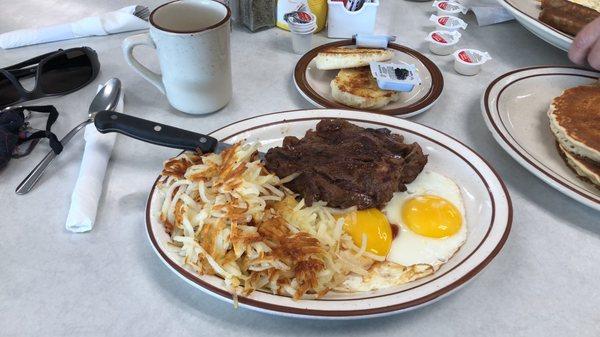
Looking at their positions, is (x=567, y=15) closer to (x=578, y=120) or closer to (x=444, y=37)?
(x=444, y=37)

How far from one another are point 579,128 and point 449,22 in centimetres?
99

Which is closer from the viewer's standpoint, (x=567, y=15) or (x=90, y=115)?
(x=90, y=115)

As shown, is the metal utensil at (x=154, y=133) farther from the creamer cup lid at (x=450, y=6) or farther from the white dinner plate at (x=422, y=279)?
the creamer cup lid at (x=450, y=6)

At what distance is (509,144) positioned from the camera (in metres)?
1.50

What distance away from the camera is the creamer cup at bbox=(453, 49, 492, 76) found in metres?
2.03

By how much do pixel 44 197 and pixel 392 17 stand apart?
1.99 metres

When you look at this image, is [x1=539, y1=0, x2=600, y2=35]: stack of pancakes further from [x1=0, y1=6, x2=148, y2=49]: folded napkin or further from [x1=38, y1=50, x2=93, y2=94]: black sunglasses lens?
[x1=38, y1=50, x2=93, y2=94]: black sunglasses lens

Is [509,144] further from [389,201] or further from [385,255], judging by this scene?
[385,255]

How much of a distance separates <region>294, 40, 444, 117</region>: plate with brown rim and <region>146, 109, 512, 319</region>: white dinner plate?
14 cm

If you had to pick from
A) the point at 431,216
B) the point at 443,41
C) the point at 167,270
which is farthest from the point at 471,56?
the point at 167,270

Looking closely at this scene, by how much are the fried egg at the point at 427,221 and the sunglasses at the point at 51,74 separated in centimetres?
140

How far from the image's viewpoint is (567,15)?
2.04m

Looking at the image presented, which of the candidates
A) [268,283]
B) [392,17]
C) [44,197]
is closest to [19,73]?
[44,197]

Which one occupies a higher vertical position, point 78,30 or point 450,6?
point 450,6
